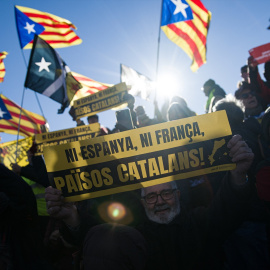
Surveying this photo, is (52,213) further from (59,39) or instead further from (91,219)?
(59,39)

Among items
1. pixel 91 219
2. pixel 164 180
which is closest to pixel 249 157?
pixel 164 180

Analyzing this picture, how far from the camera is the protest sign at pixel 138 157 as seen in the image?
5.38 ft

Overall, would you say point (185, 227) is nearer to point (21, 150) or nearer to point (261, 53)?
point (261, 53)

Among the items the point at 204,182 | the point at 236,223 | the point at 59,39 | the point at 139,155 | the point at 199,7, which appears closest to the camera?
the point at 236,223

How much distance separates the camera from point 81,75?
6891mm

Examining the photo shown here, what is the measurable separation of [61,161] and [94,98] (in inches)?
135

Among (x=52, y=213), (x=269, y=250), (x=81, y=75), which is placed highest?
(x=81, y=75)

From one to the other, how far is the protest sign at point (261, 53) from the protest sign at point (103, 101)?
9.87 ft

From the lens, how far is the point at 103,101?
484 cm

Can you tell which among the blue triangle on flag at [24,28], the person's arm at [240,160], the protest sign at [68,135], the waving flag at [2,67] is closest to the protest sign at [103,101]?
the protest sign at [68,135]

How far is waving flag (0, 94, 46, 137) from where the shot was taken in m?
6.71

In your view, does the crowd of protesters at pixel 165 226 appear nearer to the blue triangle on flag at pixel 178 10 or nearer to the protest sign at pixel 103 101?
the protest sign at pixel 103 101

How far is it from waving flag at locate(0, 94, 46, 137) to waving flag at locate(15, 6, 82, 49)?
2.24 meters

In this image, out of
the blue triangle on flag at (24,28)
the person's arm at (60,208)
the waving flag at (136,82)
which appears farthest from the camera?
the waving flag at (136,82)
